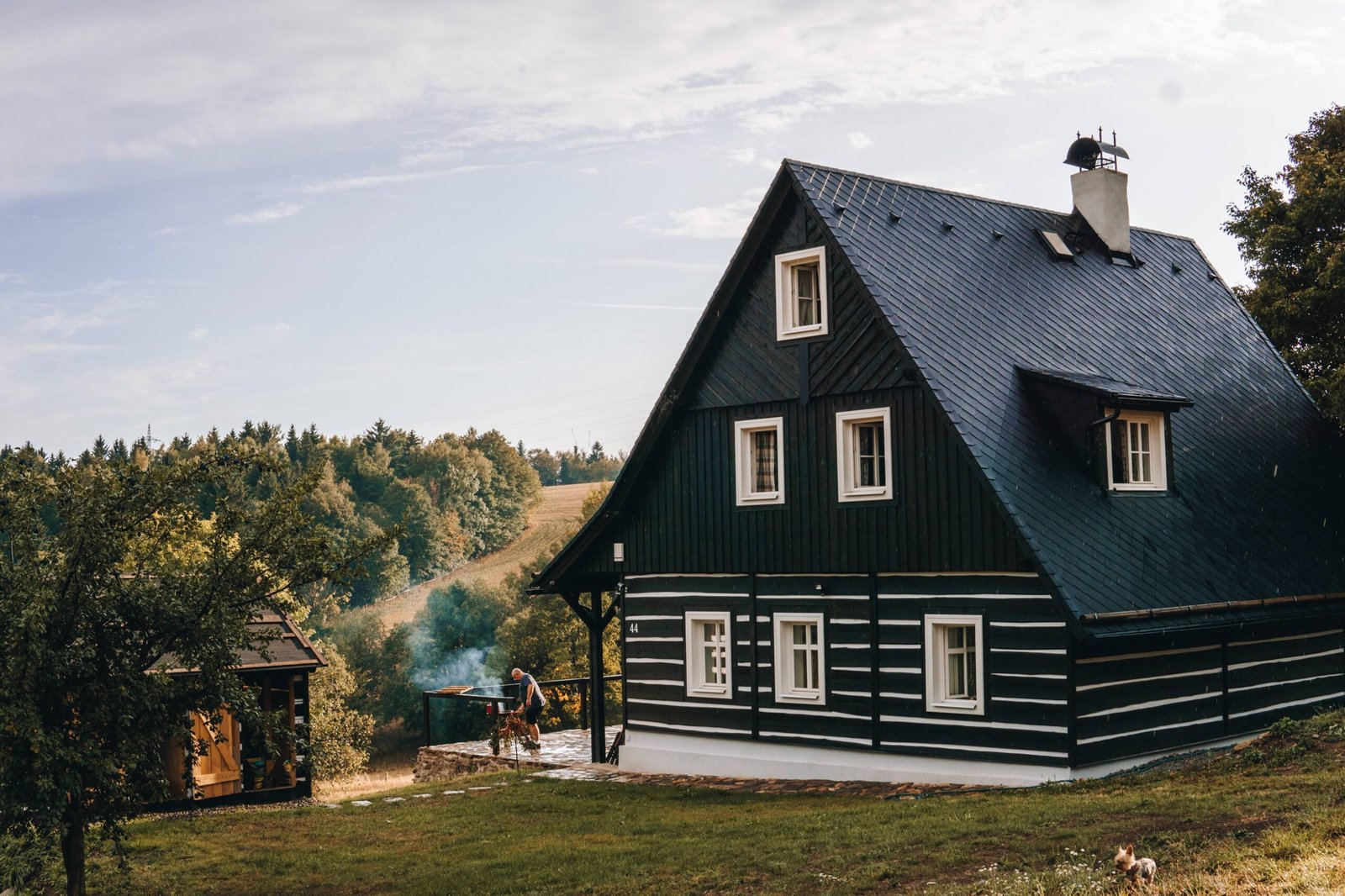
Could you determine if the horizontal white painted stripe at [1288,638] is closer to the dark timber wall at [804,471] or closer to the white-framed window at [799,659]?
the dark timber wall at [804,471]

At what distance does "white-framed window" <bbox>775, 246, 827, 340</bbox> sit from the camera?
742 inches

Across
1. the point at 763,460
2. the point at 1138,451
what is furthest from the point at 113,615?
the point at 1138,451

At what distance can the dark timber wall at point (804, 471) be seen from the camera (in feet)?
55.7

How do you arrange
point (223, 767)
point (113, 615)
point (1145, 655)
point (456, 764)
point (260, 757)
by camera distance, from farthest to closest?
point (456, 764), point (223, 767), point (260, 757), point (1145, 655), point (113, 615)

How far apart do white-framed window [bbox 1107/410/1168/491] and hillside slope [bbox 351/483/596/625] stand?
59171mm

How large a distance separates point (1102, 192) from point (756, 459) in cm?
807

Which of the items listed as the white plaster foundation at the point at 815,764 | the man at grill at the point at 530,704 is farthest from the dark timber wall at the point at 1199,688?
the man at grill at the point at 530,704

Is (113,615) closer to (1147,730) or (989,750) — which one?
(989,750)

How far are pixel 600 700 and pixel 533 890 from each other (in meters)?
9.92

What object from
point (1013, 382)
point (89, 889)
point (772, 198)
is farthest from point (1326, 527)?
point (89, 889)

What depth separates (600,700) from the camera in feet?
71.4

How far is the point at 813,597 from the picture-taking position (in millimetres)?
18625

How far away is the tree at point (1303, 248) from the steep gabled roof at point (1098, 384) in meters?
1.62

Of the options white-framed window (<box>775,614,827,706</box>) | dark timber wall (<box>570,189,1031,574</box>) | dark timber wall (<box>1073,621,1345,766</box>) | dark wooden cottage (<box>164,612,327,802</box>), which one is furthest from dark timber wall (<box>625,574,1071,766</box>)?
dark wooden cottage (<box>164,612,327,802</box>)
